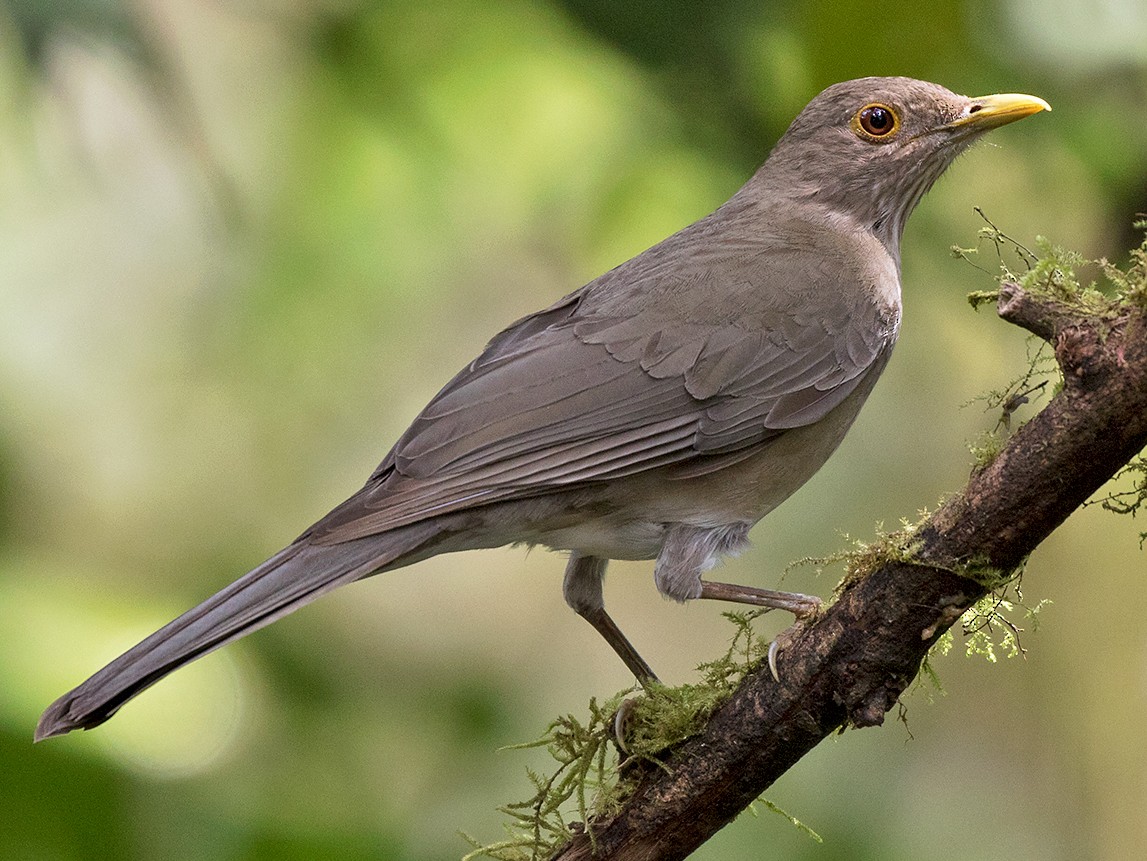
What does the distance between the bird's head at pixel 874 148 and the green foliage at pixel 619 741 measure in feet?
5.89

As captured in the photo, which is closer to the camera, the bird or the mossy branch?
the mossy branch

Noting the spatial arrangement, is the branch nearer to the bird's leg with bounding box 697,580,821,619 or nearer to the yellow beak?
the bird's leg with bounding box 697,580,821,619

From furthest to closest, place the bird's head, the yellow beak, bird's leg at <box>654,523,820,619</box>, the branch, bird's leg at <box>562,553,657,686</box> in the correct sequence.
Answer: the bird's head < bird's leg at <box>562,553,657,686</box> < the yellow beak < bird's leg at <box>654,523,820,619</box> < the branch

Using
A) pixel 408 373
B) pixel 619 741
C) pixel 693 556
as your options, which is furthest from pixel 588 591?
pixel 408 373

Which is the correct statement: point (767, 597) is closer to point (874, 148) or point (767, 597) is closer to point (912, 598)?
point (912, 598)

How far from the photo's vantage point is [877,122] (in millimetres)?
4727

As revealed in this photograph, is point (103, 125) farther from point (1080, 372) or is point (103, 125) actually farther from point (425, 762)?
point (1080, 372)

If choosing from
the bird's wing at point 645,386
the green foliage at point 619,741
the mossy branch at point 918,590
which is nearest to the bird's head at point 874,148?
the bird's wing at point 645,386

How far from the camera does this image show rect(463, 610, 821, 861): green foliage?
3309 mm

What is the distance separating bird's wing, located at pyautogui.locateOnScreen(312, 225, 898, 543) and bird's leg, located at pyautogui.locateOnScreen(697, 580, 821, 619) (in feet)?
1.29

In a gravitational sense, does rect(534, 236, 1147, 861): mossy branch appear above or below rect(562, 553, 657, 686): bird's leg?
below

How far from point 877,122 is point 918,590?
2.38m

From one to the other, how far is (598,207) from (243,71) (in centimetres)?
206

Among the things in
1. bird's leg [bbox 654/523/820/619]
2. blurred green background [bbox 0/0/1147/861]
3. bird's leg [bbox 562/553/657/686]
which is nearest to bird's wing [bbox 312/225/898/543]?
bird's leg [bbox 654/523/820/619]
